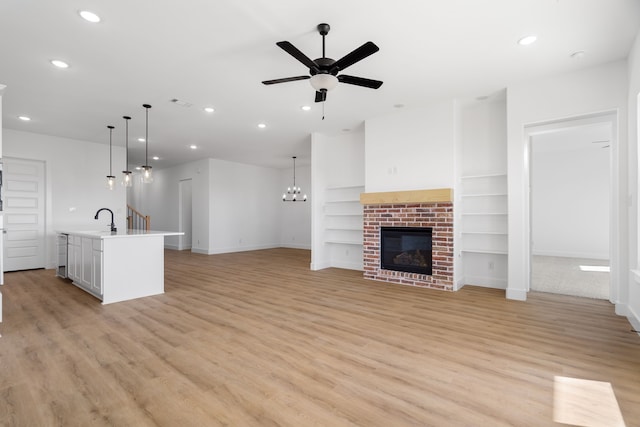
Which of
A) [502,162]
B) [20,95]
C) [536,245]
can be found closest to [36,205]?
[20,95]

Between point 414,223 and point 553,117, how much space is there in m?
2.32

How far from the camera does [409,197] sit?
510 centimetres

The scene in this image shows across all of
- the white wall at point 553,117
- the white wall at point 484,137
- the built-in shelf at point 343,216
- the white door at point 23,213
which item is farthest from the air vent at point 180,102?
the white wall at point 553,117

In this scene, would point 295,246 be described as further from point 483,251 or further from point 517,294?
point 517,294

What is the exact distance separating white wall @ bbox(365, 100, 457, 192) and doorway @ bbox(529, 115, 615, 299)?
3.52 m

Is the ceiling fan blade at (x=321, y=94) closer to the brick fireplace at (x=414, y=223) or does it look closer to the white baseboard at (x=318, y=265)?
the brick fireplace at (x=414, y=223)

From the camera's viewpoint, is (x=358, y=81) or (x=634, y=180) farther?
(x=634, y=180)

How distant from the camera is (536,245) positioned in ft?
28.9

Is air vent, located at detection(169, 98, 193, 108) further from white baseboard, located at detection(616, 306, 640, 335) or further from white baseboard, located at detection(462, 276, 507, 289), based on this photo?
white baseboard, located at detection(616, 306, 640, 335)

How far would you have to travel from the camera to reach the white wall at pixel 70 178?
21.4 feet

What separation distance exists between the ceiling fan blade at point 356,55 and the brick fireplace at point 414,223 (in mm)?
2722

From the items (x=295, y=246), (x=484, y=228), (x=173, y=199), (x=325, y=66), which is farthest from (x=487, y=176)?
(x=173, y=199)

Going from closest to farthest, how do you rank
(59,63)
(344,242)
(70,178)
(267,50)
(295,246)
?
1. (267,50)
2. (59,63)
3. (344,242)
4. (70,178)
5. (295,246)

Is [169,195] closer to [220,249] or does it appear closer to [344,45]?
[220,249]
